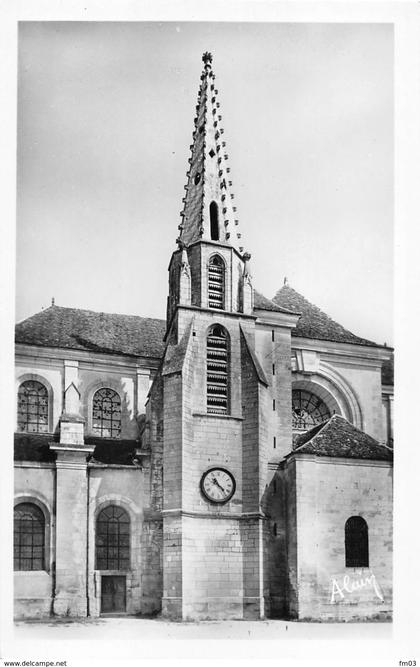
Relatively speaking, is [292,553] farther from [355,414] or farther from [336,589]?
[355,414]

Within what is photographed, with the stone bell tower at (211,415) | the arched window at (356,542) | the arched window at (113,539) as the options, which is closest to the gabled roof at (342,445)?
the stone bell tower at (211,415)

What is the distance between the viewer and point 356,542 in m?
34.9

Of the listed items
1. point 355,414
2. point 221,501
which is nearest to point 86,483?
point 221,501

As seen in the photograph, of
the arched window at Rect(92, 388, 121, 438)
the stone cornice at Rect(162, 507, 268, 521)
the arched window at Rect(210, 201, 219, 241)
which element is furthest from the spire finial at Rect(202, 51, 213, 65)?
the stone cornice at Rect(162, 507, 268, 521)

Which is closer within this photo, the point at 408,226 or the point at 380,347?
the point at 408,226

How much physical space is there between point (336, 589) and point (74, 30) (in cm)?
1788

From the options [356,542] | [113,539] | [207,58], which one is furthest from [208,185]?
[356,542]

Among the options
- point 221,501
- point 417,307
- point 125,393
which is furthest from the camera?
point 125,393

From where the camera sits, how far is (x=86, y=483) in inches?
1412

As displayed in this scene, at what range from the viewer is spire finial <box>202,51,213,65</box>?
1314 inches

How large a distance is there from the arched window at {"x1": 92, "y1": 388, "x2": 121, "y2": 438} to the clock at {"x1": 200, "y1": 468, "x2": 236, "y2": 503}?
6.00 metres

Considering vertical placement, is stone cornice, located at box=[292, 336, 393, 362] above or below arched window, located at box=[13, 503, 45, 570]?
above

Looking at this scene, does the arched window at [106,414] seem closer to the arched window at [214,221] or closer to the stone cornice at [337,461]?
the arched window at [214,221]

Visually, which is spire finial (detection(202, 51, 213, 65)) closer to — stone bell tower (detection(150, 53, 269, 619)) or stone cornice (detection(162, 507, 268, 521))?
stone bell tower (detection(150, 53, 269, 619))
